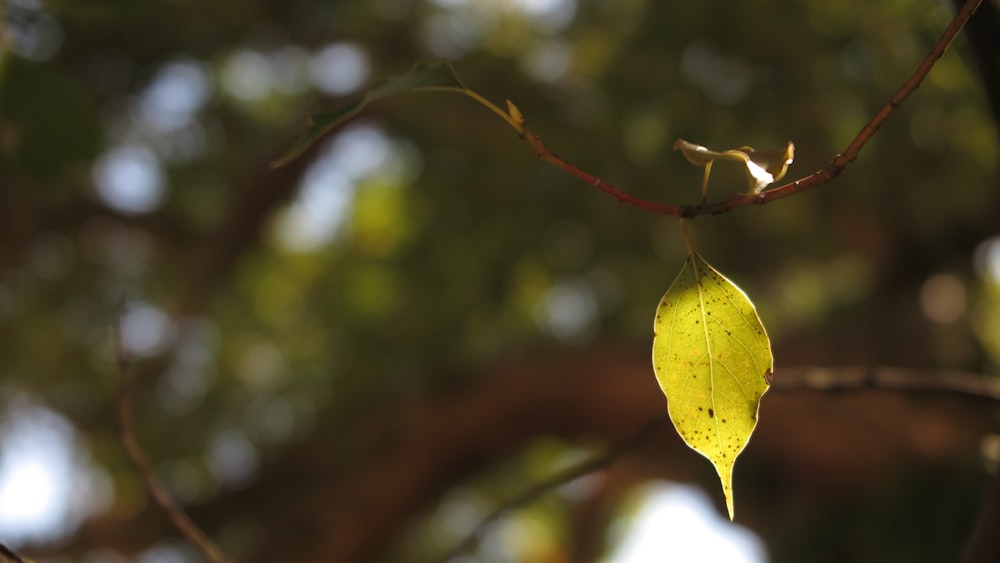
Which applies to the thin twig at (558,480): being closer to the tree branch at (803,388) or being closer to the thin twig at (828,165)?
the tree branch at (803,388)

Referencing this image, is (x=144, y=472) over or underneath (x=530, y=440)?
over

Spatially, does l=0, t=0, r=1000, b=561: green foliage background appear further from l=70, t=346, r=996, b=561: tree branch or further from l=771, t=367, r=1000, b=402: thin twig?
l=771, t=367, r=1000, b=402: thin twig

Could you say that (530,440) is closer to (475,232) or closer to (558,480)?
(475,232)

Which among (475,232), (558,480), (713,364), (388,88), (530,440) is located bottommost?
(530,440)

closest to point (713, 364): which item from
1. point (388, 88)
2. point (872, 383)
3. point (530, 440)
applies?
point (388, 88)

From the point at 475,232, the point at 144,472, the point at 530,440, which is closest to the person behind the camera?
the point at 144,472

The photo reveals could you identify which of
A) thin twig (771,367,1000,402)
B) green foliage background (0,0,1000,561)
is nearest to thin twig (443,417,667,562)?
thin twig (771,367,1000,402)

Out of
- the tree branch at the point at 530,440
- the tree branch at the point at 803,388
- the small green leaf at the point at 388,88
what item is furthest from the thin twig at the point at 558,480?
the tree branch at the point at 530,440
